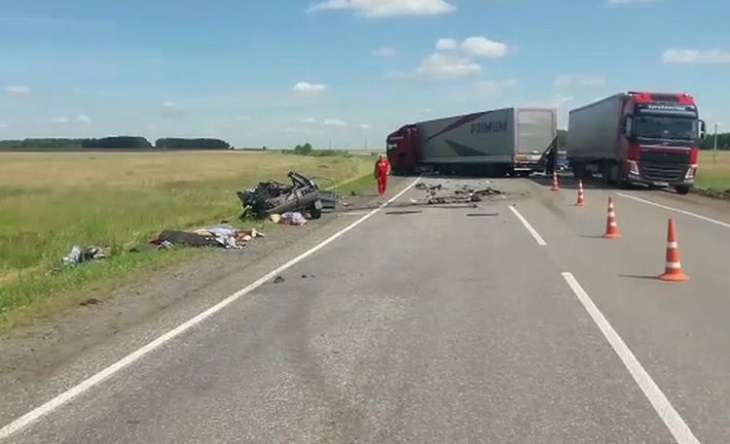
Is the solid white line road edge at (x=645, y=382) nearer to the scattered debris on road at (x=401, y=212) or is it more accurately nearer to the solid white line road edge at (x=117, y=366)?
the solid white line road edge at (x=117, y=366)

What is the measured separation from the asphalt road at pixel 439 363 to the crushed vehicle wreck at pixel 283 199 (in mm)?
10601

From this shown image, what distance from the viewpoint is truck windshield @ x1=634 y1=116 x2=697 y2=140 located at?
37469mm

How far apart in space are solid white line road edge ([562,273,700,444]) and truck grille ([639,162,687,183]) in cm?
2912

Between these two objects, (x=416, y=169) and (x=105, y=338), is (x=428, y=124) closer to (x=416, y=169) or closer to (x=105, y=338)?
(x=416, y=169)

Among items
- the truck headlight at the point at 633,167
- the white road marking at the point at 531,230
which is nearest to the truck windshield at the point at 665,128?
the truck headlight at the point at 633,167

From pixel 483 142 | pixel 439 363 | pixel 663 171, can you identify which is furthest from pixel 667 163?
pixel 439 363

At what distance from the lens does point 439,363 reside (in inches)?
287

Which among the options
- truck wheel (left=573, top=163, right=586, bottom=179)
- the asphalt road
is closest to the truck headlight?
truck wheel (left=573, top=163, right=586, bottom=179)

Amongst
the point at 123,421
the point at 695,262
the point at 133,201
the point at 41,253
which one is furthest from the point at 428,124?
the point at 123,421

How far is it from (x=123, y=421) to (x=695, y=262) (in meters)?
11.0

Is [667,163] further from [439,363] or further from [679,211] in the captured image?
[439,363]

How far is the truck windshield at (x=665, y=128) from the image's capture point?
3747 centimetres

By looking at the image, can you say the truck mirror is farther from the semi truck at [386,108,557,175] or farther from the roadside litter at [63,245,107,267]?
the roadside litter at [63,245,107,267]

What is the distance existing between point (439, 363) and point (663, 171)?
32890 millimetres
